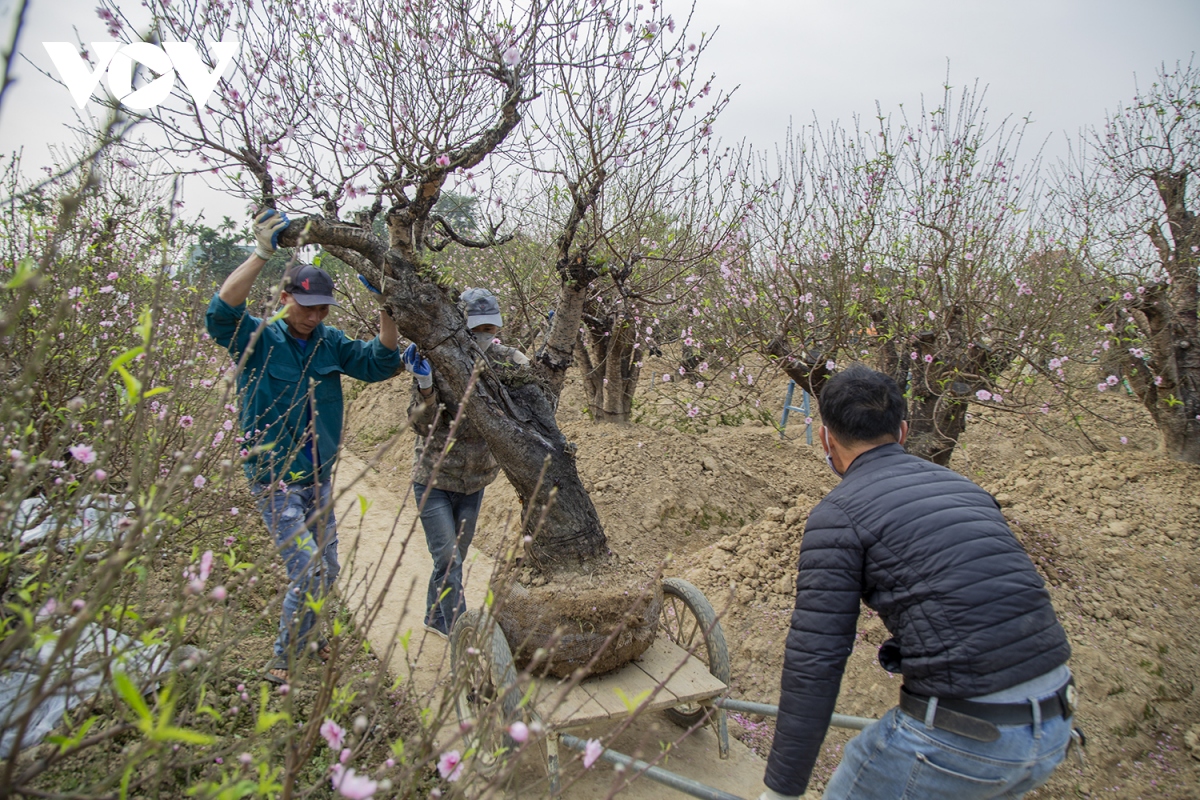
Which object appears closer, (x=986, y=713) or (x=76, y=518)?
(x=986, y=713)

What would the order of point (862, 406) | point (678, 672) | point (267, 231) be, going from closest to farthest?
point (862, 406) < point (267, 231) < point (678, 672)

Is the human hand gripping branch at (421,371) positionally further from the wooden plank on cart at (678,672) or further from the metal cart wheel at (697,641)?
the wooden plank on cart at (678,672)

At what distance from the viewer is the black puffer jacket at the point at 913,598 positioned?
5.16 ft

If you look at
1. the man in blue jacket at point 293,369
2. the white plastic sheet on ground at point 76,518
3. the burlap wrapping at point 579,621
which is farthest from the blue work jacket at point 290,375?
the burlap wrapping at point 579,621

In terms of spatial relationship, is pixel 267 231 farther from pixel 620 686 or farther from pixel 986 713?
pixel 986 713

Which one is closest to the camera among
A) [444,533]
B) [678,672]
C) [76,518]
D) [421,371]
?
[76,518]

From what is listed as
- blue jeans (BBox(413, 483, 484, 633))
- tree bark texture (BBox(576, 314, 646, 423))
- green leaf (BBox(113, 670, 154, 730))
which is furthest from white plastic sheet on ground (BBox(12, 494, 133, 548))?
tree bark texture (BBox(576, 314, 646, 423))

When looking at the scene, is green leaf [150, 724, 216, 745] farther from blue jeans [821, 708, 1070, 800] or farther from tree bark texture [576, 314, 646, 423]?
tree bark texture [576, 314, 646, 423]

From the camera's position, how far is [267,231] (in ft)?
8.95

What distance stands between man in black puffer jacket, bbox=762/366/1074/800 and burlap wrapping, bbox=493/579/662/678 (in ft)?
3.80

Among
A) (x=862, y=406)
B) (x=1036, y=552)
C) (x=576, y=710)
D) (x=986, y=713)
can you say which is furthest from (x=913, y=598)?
(x=1036, y=552)

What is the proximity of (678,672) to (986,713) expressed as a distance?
147cm

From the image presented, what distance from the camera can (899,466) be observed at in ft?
5.87

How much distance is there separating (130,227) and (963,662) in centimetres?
680
